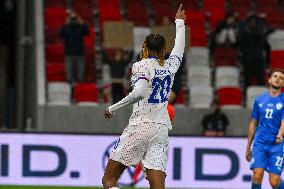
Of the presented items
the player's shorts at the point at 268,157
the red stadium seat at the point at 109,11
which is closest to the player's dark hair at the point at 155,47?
the player's shorts at the point at 268,157

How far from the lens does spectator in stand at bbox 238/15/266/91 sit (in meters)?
19.7

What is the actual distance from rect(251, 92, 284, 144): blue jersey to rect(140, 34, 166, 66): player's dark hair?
10.6 feet

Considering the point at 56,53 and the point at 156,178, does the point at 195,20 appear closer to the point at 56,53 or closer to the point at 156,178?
the point at 56,53

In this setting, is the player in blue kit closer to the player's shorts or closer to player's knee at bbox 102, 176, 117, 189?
the player's shorts

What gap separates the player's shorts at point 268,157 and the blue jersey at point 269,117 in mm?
74

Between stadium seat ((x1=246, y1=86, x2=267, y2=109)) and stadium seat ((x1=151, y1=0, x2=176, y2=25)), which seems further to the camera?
stadium seat ((x1=151, y1=0, x2=176, y2=25))

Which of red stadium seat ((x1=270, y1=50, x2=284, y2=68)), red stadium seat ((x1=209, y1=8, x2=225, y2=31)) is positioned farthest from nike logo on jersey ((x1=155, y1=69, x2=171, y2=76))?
red stadium seat ((x1=209, y1=8, x2=225, y2=31))

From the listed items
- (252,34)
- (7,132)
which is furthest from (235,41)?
(7,132)

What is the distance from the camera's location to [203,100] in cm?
1991

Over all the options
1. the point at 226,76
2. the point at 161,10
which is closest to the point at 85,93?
the point at 226,76

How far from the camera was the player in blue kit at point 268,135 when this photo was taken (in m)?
12.1

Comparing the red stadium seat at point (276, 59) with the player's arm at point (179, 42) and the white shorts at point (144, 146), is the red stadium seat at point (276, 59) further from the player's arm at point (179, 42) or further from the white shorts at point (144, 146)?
the white shorts at point (144, 146)

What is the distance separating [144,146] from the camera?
365 inches

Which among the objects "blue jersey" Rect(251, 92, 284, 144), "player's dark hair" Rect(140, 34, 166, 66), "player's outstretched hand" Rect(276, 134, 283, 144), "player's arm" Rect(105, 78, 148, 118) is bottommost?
"player's outstretched hand" Rect(276, 134, 283, 144)
